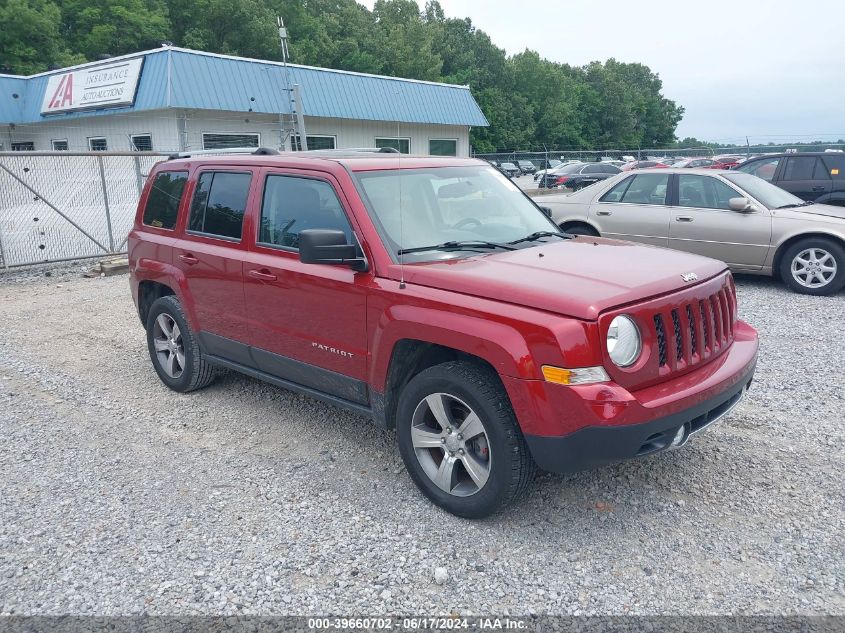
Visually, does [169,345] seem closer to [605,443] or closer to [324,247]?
[324,247]

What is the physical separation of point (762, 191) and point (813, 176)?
12.7ft

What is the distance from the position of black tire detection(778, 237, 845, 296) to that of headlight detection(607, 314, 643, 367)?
262 inches

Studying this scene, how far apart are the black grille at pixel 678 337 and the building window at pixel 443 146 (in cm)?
2568

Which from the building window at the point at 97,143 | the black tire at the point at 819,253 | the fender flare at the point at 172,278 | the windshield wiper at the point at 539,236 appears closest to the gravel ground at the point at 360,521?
the fender flare at the point at 172,278

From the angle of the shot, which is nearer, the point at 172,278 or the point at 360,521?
the point at 360,521

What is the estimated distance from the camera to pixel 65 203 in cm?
1248

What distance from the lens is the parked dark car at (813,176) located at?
1195cm

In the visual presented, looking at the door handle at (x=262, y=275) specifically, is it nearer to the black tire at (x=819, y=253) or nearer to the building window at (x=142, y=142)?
the black tire at (x=819, y=253)

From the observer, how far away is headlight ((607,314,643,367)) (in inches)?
123

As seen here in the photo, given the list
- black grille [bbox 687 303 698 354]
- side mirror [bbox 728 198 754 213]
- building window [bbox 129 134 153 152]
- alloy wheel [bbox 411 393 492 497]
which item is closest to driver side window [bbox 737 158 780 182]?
side mirror [bbox 728 198 754 213]

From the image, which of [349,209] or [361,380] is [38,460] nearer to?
[361,380]

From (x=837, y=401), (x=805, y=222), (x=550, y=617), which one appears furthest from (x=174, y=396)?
(x=805, y=222)

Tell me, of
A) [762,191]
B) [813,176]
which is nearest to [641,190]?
[762,191]

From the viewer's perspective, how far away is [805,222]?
8555 mm
